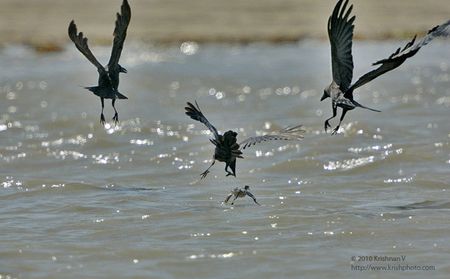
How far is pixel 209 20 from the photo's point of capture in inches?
974

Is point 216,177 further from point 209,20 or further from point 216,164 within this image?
point 209,20

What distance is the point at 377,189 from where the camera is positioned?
10.3 meters

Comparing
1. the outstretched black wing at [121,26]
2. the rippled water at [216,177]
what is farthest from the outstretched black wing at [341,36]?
the outstretched black wing at [121,26]

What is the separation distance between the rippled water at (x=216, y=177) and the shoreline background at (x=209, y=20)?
3.66 metres

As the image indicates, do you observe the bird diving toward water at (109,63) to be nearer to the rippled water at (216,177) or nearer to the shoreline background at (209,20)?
the rippled water at (216,177)

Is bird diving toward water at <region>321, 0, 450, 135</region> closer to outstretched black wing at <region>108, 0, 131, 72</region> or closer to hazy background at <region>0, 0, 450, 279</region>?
hazy background at <region>0, 0, 450, 279</region>

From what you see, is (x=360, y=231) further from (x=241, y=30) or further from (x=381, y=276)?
(x=241, y=30)

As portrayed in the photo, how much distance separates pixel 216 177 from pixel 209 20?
45.9 ft

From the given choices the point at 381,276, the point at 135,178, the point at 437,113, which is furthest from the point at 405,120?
the point at 381,276

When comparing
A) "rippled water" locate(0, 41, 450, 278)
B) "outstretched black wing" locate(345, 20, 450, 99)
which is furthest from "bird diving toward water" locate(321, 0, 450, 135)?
"rippled water" locate(0, 41, 450, 278)

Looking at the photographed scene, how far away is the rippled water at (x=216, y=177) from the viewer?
7980 mm

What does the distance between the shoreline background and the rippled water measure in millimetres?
3660

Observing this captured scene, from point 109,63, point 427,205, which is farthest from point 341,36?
point 109,63

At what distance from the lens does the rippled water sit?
7.98m
